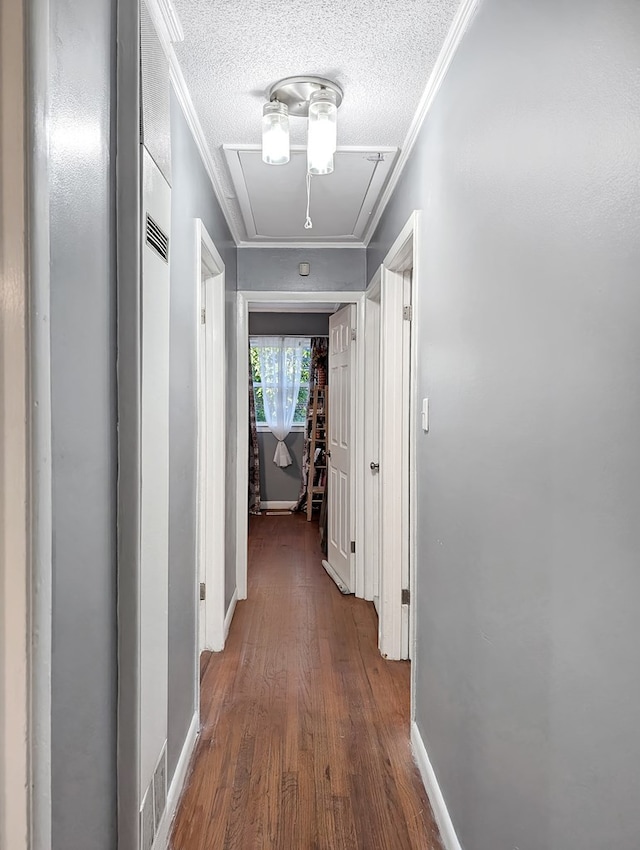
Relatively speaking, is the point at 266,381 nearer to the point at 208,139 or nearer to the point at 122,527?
the point at 208,139

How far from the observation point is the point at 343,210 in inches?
133

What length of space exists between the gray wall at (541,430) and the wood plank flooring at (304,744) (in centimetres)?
39

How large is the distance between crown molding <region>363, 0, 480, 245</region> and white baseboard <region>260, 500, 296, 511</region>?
16.1ft

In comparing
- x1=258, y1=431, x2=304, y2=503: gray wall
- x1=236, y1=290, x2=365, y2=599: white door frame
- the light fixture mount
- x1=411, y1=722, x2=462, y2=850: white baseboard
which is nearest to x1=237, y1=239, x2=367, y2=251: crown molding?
x1=236, y1=290, x2=365, y2=599: white door frame

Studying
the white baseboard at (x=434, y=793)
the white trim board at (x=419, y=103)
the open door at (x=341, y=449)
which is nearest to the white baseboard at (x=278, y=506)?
the open door at (x=341, y=449)

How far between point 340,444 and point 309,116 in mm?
2814

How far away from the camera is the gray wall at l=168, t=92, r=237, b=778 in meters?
2.04

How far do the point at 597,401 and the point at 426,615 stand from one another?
4.76ft

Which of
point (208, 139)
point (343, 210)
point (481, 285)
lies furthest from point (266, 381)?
point (481, 285)

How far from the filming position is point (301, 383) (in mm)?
7512

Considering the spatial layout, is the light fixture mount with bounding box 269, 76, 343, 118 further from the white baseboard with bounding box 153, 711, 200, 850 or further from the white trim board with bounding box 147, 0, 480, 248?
the white baseboard with bounding box 153, 711, 200, 850

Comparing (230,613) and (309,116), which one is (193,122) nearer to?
(309,116)

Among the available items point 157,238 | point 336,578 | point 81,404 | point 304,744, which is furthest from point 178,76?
point 336,578

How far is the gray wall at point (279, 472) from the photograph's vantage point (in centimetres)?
753
